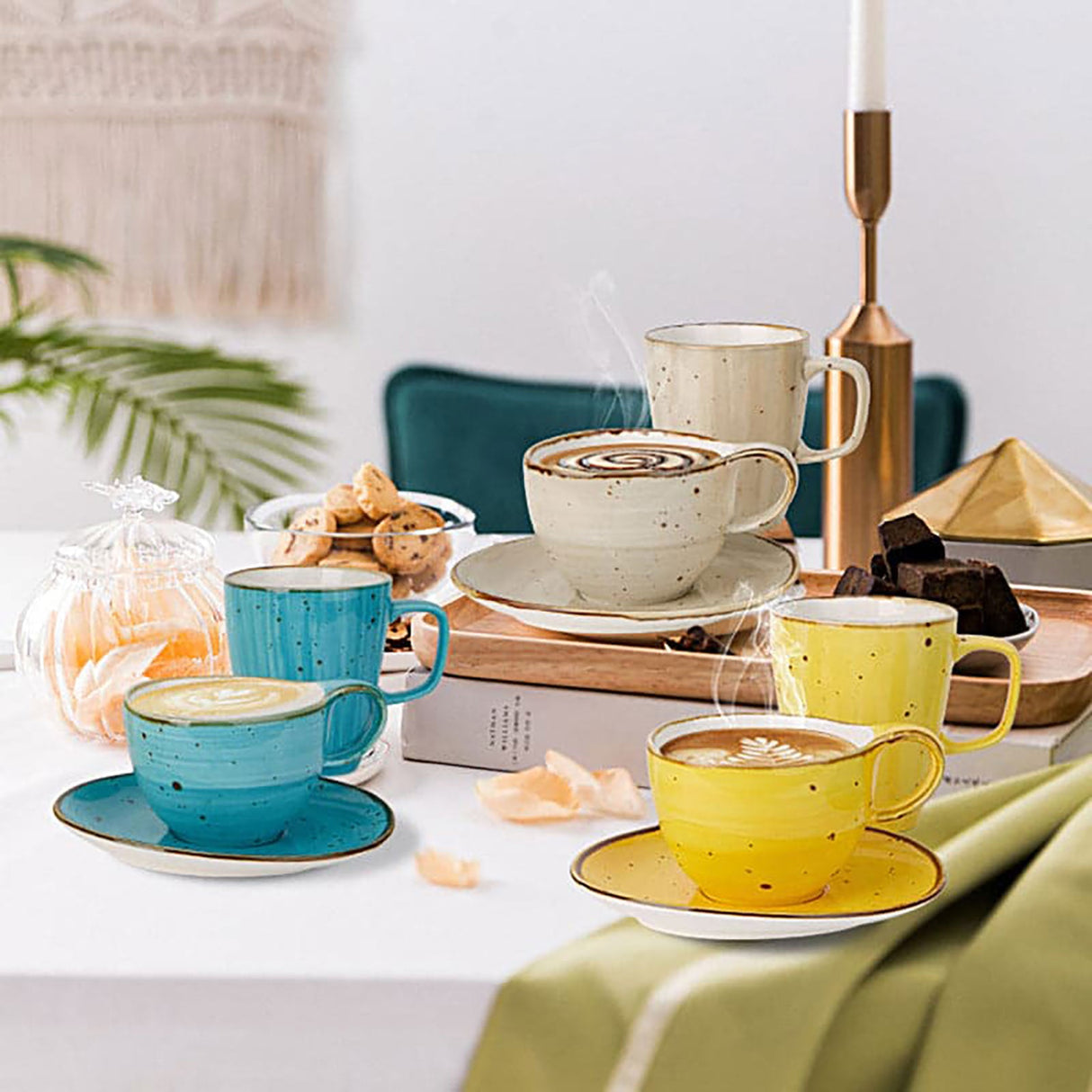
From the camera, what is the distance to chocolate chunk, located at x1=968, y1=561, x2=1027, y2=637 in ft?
2.85

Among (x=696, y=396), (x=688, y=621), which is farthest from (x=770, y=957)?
(x=696, y=396)

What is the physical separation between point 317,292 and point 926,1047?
2.39 m

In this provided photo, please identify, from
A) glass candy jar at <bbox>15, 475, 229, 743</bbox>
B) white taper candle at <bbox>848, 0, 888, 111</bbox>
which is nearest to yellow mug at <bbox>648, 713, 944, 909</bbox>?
glass candy jar at <bbox>15, 475, 229, 743</bbox>

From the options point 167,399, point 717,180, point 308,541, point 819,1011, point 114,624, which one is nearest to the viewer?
point 819,1011

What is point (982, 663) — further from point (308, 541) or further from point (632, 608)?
point (308, 541)

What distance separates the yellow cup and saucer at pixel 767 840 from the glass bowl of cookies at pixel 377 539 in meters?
0.40

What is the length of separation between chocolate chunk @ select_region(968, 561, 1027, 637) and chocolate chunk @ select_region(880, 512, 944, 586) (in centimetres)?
2

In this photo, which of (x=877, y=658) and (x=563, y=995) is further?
(x=877, y=658)

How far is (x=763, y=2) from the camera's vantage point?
Result: 8.74 feet

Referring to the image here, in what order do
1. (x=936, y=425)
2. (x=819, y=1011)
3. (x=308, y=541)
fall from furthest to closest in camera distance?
(x=936, y=425) → (x=308, y=541) → (x=819, y=1011)

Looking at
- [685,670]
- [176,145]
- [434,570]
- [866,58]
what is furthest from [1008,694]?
[176,145]

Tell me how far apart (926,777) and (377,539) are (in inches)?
17.9

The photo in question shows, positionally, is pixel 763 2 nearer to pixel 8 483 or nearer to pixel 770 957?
pixel 8 483

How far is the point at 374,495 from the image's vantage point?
108cm
